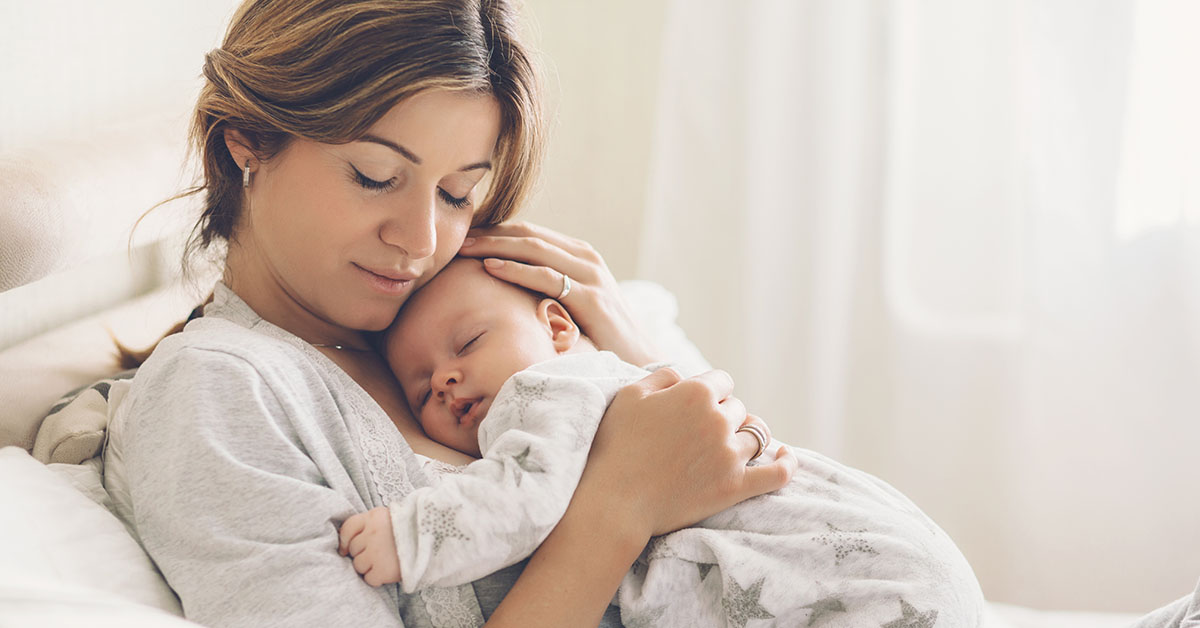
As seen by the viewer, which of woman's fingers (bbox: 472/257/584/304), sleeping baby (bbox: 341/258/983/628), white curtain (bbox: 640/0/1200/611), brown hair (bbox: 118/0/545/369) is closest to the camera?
sleeping baby (bbox: 341/258/983/628)

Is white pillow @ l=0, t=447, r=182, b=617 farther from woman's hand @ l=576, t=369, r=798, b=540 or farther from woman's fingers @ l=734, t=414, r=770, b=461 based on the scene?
woman's fingers @ l=734, t=414, r=770, b=461

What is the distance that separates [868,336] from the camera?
2.67 m

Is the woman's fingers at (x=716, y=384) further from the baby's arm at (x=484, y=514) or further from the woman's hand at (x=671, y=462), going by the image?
the baby's arm at (x=484, y=514)

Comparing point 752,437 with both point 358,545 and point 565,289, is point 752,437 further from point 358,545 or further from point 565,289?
point 358,545

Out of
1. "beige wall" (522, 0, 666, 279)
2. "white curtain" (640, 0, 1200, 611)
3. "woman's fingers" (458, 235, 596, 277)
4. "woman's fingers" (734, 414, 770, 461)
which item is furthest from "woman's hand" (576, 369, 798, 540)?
"beige wall" (522, 0, 666, 279)

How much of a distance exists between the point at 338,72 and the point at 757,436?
631 millimetres

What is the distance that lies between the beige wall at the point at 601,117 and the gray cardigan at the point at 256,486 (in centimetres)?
179

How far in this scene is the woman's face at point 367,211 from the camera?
1.13 m

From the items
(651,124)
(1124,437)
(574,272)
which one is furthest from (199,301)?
(1124,437)

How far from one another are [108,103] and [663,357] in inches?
35.9

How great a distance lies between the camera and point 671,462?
1.12 meters

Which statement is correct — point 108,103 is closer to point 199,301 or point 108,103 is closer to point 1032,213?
point 199,301

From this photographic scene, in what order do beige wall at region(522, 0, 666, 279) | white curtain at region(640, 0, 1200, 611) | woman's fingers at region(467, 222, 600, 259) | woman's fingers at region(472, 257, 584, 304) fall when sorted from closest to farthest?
1. woman's fingers at region(472, 257, 584, 304)
2. woman's fingers at region(467, 222, 600, 259)
3. white curtain at region(640, 0, 1200, 611)
4. beige wall at region(522, 0, 666, 279)

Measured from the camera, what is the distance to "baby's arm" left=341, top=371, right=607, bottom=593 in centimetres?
96
